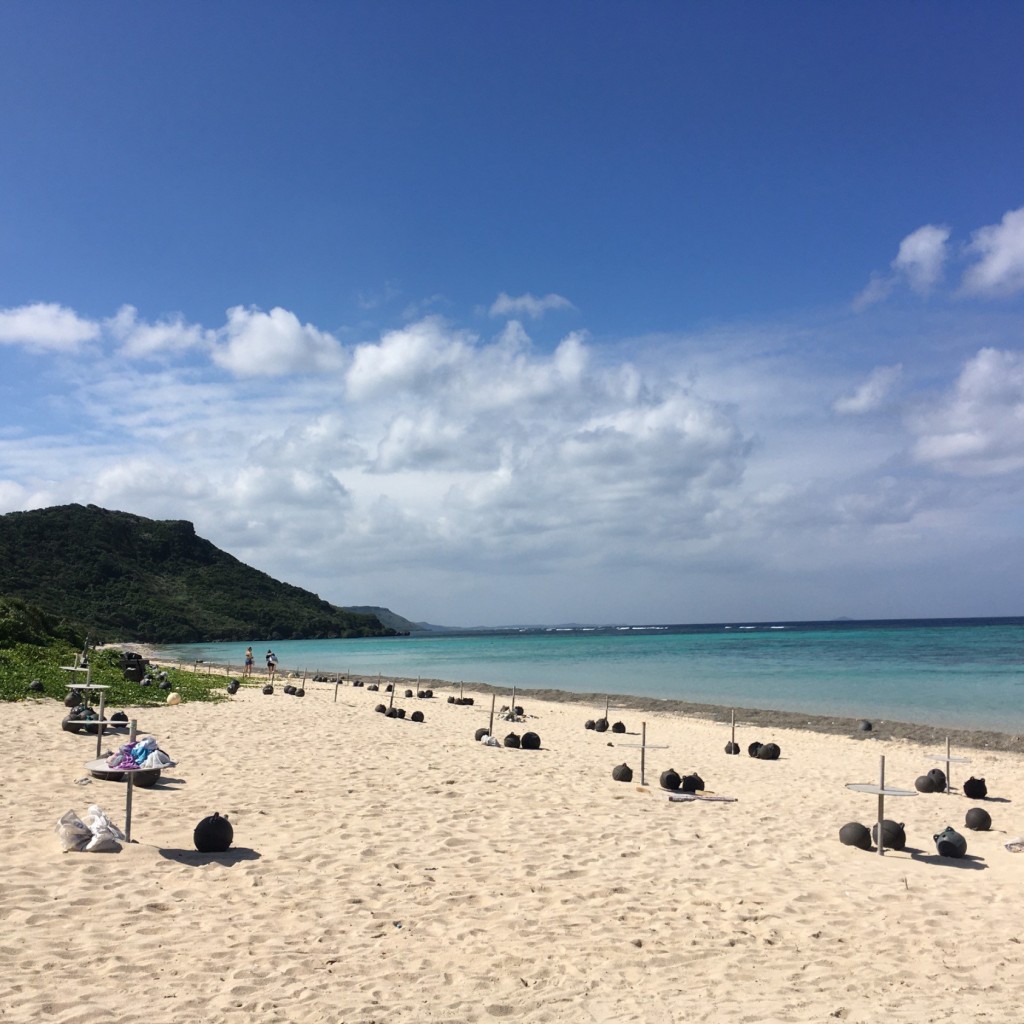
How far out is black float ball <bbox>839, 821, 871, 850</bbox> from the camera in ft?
35.8

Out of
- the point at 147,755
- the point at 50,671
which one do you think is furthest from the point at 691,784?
the point at 50,671

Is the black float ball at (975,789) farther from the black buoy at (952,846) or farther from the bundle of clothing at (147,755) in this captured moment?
the bundle of clothing at (147,755)

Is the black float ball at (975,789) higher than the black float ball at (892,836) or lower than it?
Answer: lower

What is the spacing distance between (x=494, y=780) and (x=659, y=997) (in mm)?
8260

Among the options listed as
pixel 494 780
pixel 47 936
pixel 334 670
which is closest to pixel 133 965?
pixel 47 936

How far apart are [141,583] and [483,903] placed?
4452 inches

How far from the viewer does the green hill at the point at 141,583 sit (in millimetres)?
91000

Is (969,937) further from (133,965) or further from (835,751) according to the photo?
(835,751)

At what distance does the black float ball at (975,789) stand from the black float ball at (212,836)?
1366 centimetres

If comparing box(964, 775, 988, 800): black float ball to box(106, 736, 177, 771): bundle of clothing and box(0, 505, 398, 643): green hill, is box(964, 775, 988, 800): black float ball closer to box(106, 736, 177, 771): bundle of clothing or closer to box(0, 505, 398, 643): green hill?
box(106, 736, 177, 771): bundle of clothing

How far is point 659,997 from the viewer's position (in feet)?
20.1

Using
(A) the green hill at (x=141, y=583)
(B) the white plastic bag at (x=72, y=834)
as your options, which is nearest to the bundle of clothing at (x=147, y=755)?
(B) the white plastic bag at (x=72, y=834)

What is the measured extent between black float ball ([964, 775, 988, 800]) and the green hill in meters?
76.2

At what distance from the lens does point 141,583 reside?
10869 centimetres
